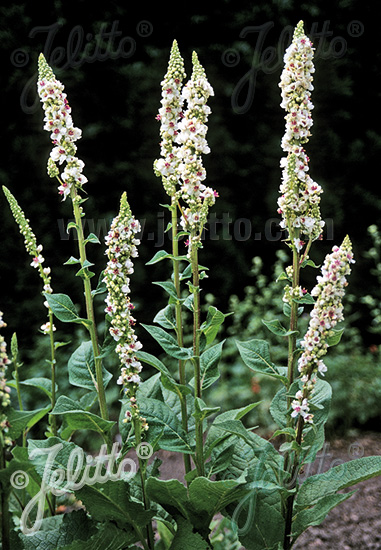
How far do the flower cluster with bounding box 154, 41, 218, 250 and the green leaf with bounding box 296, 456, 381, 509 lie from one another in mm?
919

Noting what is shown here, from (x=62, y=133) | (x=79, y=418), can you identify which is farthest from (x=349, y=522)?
(x=62, y=133)

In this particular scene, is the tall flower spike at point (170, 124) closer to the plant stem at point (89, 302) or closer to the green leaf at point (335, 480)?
the plant stem at point (89, 302)

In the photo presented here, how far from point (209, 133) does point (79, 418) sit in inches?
110

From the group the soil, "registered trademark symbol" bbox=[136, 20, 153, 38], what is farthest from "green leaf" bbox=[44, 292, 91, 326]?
"registered trademark symbol" bbox=[136, 20, 153, 38]

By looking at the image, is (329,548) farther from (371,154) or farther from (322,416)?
(371,154)

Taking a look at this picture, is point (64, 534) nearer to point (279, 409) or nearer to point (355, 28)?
point (279, 409)

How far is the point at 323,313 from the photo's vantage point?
5.91 ft

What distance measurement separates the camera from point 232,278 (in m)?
4.45

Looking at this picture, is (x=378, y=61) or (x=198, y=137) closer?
(x=198, y=137)

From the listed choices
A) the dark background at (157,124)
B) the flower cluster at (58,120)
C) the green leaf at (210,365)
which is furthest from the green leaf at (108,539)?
the dark background at (157,124)

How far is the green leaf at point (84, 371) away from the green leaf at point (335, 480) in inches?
30.5

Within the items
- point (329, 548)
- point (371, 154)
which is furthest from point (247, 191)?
point (329, 548)

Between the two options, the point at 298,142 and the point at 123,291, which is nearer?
the point at 123,291

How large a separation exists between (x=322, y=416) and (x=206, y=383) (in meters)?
0.42
